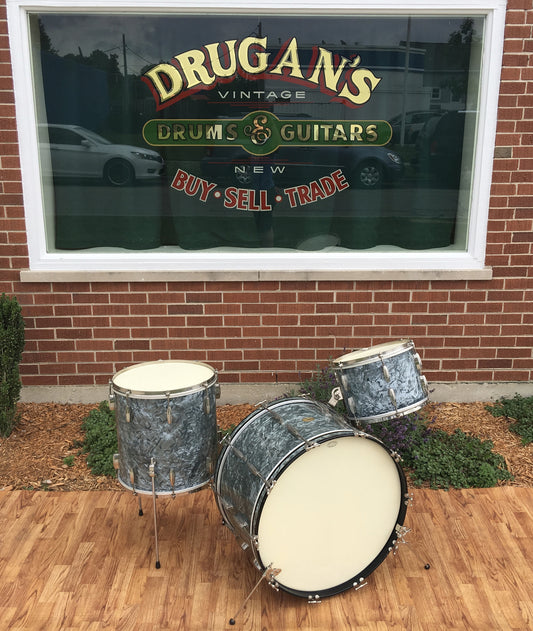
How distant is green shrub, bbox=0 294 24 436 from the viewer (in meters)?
4.72

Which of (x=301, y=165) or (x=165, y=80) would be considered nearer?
(x=165, y=80)

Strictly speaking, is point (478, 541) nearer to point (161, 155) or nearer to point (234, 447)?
point (234, 447)

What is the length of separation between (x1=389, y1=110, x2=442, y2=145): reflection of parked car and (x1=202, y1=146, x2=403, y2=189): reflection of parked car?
0.15 m

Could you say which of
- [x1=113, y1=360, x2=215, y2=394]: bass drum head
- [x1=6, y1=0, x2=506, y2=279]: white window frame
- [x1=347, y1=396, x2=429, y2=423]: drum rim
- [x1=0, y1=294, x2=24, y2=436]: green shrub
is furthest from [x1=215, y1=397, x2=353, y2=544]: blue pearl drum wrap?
[x1=0, y1=294, x2=24, y2=436]: green shrub

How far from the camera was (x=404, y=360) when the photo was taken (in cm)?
368

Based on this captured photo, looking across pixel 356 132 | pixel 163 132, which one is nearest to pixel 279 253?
pixel 356 132

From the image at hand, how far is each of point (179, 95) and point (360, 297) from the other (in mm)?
2245

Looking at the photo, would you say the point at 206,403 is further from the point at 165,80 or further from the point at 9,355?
the point at 165,80

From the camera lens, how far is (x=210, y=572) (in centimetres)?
359

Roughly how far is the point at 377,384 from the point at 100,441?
2.32m

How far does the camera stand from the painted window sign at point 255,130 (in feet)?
16.2

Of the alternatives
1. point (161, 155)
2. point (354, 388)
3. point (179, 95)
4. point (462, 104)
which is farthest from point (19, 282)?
point (462, 104)

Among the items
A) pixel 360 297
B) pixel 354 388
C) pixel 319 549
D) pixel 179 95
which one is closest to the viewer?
pixel 319 549

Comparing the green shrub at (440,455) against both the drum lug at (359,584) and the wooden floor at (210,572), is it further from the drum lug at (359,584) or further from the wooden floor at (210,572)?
the drum lug at (359,584)
